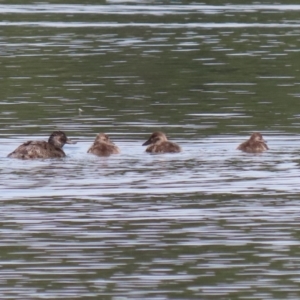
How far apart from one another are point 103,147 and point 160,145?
2.52ft

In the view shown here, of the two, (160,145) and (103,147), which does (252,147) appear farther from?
(103,147)

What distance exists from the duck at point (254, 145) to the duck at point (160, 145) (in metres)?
0.80

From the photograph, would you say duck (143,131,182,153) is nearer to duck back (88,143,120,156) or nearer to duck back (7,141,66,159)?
duck back (88,143,120,156)

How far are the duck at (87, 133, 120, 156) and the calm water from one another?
110mm

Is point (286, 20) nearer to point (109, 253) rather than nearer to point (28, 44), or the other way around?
point (28, 44)

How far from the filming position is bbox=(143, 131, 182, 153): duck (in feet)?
53.1

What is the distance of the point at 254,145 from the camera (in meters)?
16.0

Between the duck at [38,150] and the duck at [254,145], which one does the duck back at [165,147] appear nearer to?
the duck at [254,145]

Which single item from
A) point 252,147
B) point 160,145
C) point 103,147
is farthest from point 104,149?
point 252,147

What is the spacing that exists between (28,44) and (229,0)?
20.2 meters

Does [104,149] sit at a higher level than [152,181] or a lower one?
higher

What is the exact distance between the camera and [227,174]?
14578 millimetres

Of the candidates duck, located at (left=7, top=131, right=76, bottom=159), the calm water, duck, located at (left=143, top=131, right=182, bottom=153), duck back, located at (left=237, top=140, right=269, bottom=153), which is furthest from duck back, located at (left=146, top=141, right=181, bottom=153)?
duck, located at (left=7, top=131, right=76, bottom=159)

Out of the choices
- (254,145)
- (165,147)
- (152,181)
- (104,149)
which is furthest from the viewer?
(165,147)
